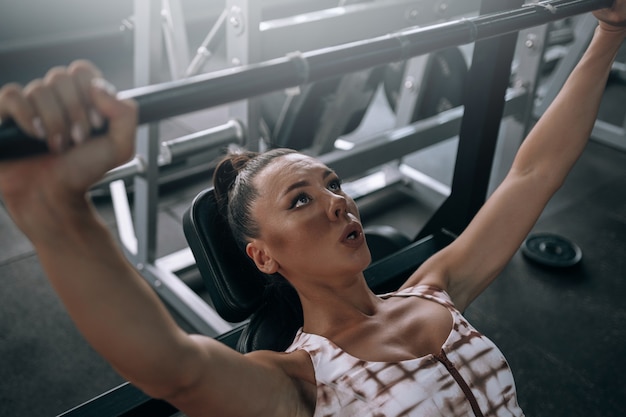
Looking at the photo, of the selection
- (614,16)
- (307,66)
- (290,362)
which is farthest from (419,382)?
(614,16)

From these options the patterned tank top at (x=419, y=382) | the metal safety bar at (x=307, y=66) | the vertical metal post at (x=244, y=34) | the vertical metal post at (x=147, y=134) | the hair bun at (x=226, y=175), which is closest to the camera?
the metal safety bar at (x=307, y=66)

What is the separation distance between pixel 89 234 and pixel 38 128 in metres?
0.14

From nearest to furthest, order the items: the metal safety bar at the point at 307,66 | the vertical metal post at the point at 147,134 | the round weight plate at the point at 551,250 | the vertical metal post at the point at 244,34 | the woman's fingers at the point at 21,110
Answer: the woman's fingers at the point at 21,110
the metal safety bar at the point at 307,66
the vertical metal post at the point at 244,34
the vertical metal post at the point at 147,134
the round weight plate at the point at 551,250

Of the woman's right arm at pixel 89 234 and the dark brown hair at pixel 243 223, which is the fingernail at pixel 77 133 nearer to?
the woman's right arm at pixel 89 234

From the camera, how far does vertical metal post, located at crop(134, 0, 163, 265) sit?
221 centimetres

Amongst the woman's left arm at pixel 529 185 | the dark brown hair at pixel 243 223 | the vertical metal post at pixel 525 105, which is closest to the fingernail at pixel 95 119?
the dark brown hair at pixel 243 223

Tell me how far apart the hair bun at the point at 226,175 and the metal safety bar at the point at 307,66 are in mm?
410

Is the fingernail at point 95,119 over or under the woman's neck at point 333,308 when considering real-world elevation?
over

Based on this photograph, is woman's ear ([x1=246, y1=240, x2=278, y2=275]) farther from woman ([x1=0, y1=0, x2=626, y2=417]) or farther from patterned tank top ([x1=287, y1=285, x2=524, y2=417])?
patterned tank top ([x1=287, y1=285, x2=524, y2=417])

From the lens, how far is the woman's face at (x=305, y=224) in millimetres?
1084

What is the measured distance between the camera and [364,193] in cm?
338

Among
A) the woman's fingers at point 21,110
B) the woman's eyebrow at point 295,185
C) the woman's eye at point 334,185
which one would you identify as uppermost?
the woman's fingers at point 21,110

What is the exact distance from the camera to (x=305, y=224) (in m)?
1.09

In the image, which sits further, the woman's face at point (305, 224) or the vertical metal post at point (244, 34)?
the vertical metal post at point (244, 34)
